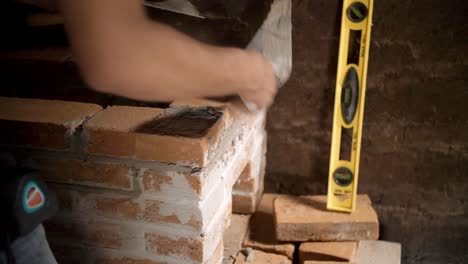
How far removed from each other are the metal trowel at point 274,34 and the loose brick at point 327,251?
0.54 m

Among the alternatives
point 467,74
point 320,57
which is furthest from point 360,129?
point 467,74

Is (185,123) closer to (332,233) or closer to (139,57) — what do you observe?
(139,57)

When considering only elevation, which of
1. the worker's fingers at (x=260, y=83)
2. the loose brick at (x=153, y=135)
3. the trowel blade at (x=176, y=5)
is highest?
the trowel blade at (x=176, y=5)

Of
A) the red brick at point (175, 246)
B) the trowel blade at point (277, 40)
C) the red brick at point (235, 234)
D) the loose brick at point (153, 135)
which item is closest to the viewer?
the loose brick at point (153, 135)

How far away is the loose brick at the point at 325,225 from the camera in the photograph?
1.80 m

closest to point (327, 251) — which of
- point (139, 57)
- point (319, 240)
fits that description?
point (319, 240)

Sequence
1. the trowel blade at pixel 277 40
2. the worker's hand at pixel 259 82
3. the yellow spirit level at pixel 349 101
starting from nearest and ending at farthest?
the worker's hand at pixel 259 82 < the trowel blade at pixel 277 40 < the yellow spirit level at pixel 349 101

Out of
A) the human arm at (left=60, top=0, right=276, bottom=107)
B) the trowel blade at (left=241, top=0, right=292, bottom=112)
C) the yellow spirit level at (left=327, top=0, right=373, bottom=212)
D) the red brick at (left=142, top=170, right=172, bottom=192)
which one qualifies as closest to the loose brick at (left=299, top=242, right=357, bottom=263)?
the yellow spirit level at (left=327, top=0, right=373, bottom=212)

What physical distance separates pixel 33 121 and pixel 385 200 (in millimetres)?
1320

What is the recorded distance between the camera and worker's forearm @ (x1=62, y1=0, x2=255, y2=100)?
1.05 metres

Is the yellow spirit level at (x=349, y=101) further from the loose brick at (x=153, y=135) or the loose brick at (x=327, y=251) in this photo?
the loose brick at (x=153, y=135)

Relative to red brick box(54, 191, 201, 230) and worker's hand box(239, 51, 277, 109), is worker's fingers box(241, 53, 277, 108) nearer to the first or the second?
worker's hand box(239, 51, 277, 109)

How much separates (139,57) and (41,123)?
0.31 meters

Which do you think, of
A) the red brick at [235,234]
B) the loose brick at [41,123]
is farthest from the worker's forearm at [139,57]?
the red brick at [235,234]
